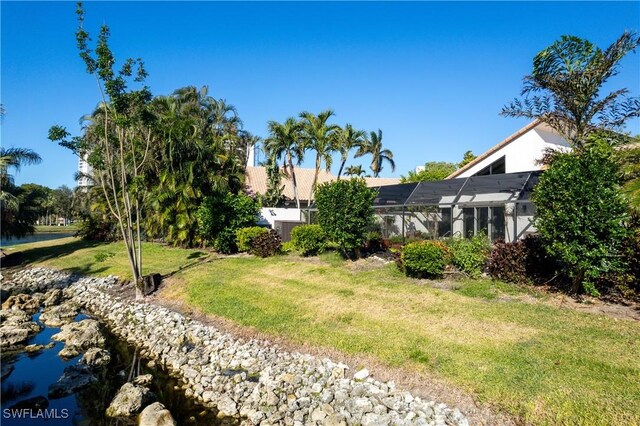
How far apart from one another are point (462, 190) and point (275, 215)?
44.2 feet

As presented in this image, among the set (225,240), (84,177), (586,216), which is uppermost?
(84,177)

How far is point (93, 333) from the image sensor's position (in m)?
11.8

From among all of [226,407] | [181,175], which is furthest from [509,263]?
[181,175]

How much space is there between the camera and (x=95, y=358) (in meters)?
10.1

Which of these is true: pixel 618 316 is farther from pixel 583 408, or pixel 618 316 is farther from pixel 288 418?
pixel 288 418

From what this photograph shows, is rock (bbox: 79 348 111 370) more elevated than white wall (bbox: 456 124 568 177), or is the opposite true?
white wall (bbox: 456 124 568 177)

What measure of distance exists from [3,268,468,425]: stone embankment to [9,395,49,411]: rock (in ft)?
7.95

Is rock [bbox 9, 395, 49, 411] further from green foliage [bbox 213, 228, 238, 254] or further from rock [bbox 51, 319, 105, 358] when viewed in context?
green foliage [bbox 213, 228, 238, 254]

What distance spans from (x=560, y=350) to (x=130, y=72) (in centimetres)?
1588

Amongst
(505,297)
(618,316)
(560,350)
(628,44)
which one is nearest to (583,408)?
(560,350)

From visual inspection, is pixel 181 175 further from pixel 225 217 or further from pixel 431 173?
pixel 431 173

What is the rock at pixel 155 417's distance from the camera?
7004 millimetres

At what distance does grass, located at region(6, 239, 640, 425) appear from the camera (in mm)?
6258

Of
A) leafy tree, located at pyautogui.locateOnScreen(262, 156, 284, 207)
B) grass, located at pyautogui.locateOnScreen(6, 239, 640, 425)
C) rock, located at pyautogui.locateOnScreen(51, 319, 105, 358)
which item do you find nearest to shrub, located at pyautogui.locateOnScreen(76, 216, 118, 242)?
leafy tree, located at pyautogui.locateOnScreen(262, 156, 284, 207)
